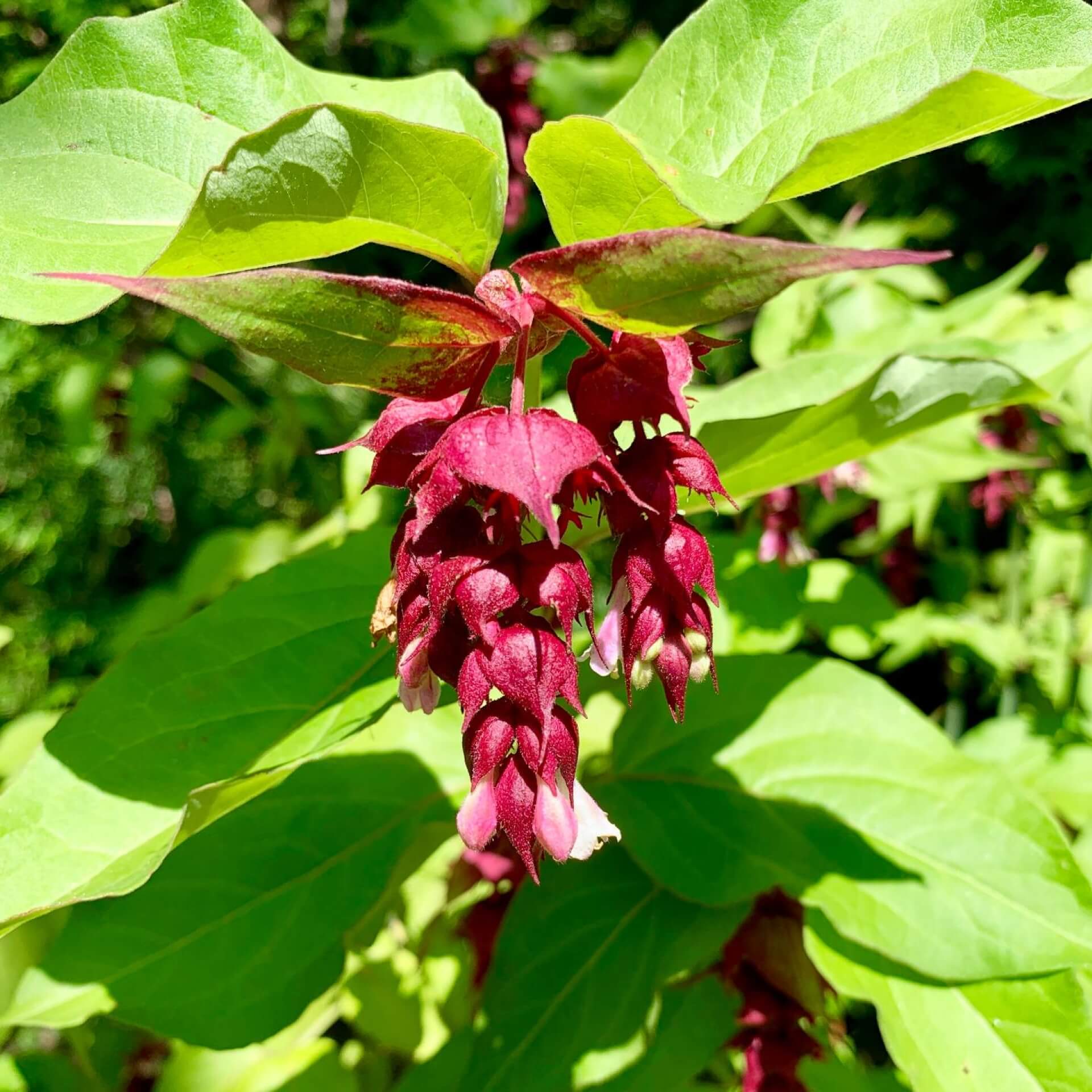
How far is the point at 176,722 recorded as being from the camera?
2.91 feet

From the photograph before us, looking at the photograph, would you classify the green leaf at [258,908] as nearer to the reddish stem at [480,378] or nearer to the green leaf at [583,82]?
the reddish stem at [480,378]

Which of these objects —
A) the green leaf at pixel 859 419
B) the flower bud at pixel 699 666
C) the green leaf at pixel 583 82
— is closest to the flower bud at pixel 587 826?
the flower bud at pixel 699 666

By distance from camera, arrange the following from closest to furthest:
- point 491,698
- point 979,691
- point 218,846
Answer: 1. point 491,698
2. point 218,846
3. point 979,691

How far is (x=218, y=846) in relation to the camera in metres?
1.11

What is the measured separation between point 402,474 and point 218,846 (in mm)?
641

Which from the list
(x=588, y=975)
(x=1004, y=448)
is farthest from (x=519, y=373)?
(x=1004, y=448)

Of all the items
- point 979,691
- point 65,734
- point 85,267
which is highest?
point 85,267

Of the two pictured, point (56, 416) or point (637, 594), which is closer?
point (637, 594)

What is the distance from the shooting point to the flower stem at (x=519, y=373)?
0.62m

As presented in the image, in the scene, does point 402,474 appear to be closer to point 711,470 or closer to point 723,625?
point 711,470

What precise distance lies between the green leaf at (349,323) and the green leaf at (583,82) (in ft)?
6.63

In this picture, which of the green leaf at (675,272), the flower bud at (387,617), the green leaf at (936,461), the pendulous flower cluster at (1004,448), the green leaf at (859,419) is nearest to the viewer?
the green leaf at (675,272)

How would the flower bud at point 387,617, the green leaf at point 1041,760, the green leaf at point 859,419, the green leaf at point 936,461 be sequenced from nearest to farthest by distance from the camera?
the flower bud at point 387,617 → the green leaf at point 859,419 → the green leaf at point 936,461 → the green leaf at point 1041,760

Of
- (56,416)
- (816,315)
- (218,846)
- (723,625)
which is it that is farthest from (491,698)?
(56,416)
